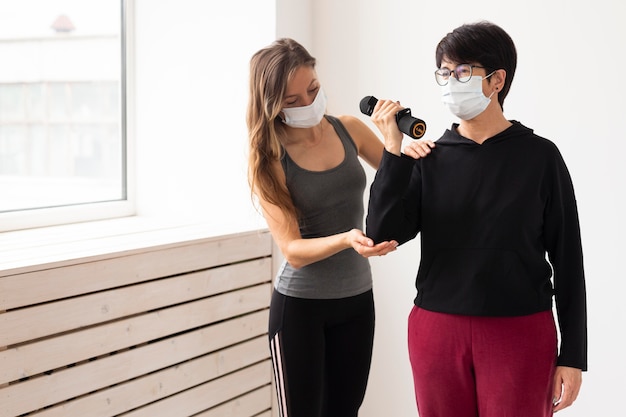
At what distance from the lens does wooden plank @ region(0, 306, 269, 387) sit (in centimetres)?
190

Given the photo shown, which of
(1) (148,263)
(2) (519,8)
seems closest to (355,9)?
(2) (519,8)

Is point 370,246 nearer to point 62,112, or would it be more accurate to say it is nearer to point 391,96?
point 391,96

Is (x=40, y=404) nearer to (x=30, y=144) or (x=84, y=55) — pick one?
(x=30, y=144)

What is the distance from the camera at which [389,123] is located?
62.7 inches

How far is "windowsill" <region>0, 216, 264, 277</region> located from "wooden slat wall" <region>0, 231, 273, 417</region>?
0.08ft

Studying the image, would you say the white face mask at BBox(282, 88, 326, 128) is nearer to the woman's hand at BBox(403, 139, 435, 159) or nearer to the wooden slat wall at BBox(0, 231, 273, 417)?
the woman's hand at BBox(403, 139, 435, 159)

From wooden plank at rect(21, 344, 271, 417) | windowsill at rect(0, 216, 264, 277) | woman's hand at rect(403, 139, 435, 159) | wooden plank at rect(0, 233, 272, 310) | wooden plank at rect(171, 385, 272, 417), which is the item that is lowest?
wooden plank at rect(171, 385, 272, 417)

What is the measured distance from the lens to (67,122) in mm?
2795

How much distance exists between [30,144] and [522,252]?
1.85 meters

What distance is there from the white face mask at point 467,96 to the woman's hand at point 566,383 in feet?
1.85

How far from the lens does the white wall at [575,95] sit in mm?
2299

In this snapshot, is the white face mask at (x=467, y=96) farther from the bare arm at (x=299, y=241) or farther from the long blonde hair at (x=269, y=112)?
the long blonde hair at (x=269, y=112)

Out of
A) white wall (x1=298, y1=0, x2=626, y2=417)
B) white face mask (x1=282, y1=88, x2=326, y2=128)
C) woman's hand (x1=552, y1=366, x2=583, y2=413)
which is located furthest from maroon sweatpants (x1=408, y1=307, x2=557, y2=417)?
white wall (x1=298, y1=0, x2=626, y2=417)

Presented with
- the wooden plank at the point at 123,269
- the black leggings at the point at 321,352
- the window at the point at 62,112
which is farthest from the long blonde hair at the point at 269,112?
the window at the point at 62,112
